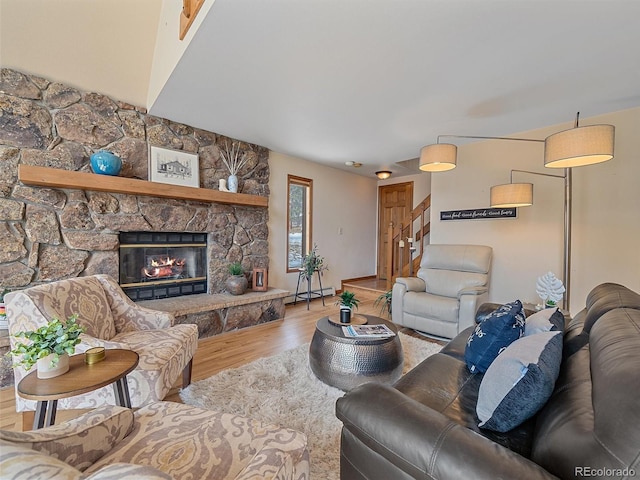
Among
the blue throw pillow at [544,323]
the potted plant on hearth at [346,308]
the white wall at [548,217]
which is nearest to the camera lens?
the blue throw pillow at [544,323]

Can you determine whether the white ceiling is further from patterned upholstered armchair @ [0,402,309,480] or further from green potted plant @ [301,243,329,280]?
patterned upholstered armchair @ [0,402,309,480]

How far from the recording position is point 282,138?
12.2 feet

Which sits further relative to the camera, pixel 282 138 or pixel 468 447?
pixel 282 138

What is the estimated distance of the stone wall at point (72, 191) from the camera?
237 cm

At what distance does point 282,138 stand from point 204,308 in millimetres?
2250

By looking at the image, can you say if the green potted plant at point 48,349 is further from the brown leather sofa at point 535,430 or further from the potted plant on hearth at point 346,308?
the potted plant on hearth at point 346,308

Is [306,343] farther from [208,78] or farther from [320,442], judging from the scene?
[208,78]

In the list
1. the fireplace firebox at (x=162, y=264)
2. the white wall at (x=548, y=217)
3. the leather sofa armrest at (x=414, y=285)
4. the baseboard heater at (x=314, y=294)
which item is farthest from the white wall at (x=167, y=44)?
the white wall at (x=548, y=217)

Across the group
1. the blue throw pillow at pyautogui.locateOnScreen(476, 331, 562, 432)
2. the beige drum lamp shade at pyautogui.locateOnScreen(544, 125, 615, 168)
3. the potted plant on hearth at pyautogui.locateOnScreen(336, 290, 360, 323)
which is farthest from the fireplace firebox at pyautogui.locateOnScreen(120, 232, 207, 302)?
the beige drum lamp shade at pyautogui.locateOnScreen(544, 125, 615, 168)

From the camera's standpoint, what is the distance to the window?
4645 millimetres

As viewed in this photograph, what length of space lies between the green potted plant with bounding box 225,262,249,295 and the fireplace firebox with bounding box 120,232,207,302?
0.32 m

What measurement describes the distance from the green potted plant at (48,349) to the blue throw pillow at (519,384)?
5.51 ft

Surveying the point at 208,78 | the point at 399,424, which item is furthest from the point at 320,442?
the point at 208,78

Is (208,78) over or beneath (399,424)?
over
